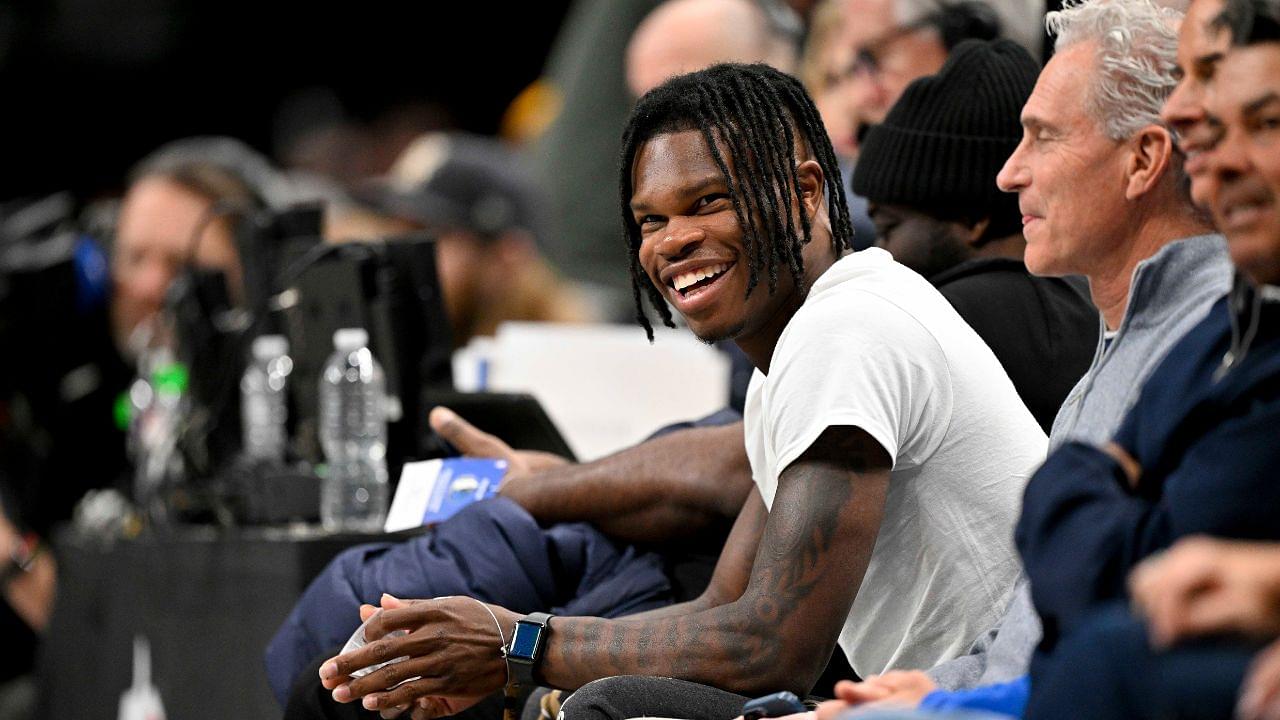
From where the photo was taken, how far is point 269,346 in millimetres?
4691

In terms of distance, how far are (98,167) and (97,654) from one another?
5.99 metres

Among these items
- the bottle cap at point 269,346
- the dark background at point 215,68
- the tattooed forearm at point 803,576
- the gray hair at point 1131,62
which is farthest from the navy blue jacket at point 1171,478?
the dark background at point 215,68

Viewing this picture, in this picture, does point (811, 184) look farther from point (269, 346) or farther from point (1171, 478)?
point (269, 346)

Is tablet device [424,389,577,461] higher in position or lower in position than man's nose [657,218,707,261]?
lower

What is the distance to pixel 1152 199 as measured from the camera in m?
2.22

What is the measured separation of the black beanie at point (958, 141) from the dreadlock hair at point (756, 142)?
441 millimetres

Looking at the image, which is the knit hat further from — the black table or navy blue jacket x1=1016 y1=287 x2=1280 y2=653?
navy blue jacket x1=1016 y1=287 x2=1280 y2=653

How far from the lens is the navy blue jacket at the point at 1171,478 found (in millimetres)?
1517

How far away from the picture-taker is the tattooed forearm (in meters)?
2.12

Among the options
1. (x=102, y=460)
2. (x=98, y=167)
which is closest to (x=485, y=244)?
(x=102, y=460)

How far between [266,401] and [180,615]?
0.69 metres

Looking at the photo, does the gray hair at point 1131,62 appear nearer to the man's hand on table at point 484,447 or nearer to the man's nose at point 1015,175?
the man's nose at point 1015,175

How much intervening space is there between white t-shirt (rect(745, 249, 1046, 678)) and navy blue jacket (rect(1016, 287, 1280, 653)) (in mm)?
494

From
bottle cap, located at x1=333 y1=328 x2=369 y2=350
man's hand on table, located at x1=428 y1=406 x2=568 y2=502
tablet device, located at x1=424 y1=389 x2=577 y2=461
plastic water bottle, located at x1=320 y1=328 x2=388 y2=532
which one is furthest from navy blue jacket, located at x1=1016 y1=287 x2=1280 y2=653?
bottle cap, located at x1=333 y1=328 x2=369 y2=350
